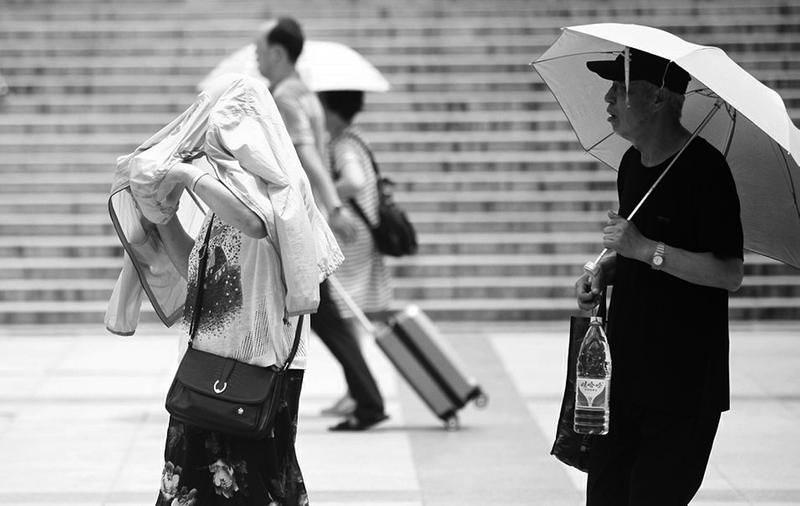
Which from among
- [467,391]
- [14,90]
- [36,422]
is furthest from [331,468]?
[14,90]

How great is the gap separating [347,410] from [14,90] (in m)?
7.47

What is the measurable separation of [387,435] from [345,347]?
48 cm

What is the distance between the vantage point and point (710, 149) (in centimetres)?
367

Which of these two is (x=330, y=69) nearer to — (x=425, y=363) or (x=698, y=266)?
(x=425, y=363)

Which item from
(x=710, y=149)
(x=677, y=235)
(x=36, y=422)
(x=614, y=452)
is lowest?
(x=36, y=422)

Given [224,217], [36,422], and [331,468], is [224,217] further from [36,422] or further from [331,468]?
[36,422]

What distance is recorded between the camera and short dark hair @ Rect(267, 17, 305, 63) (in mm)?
6395

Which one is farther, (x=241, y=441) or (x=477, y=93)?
(x=477, y=93)

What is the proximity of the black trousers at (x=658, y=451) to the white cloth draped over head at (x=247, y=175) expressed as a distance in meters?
0.91

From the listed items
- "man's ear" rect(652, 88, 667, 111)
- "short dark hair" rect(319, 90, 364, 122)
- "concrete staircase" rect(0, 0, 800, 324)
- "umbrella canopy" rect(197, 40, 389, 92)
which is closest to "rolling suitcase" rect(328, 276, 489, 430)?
"short dark hair" rect(319, 90, 364, 122)

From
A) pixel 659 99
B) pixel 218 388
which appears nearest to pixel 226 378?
pixel 218 388

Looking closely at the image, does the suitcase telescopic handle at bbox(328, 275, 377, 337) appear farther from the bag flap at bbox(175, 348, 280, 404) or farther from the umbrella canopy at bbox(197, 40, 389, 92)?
the bag flap at bbox(175, 348, 280, 404)

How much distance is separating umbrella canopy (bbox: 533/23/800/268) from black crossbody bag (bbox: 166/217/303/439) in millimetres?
1258

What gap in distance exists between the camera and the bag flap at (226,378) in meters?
3.60
